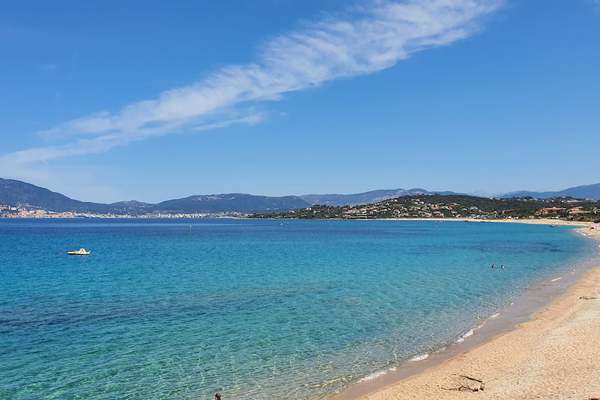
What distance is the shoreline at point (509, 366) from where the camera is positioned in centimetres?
1592

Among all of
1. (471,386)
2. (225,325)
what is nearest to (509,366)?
(471,386)

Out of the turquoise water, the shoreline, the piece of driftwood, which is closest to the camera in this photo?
the shoreline

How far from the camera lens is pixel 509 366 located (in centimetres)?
1888

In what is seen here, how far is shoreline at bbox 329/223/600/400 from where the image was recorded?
52.2ft

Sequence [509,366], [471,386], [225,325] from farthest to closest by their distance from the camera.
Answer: [225,325]
[509,366]
[471,386]

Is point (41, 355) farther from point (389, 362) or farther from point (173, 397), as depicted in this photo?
point (389, 362)

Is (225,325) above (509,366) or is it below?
above

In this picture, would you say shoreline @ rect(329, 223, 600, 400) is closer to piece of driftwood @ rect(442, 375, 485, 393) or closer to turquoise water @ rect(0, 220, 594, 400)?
piece of driftwood @ rect(442, 375, 485, 393)

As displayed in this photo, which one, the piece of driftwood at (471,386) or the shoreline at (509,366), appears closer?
the shoreline at (509,366)

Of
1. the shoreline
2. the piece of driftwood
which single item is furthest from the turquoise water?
the piece of driftwood

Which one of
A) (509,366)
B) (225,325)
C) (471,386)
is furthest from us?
(225,325)

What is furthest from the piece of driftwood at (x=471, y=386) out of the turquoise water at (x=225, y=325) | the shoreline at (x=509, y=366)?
the turquoise water at (x=225, y=325)

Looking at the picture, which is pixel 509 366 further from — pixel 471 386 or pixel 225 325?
pixel 225 325

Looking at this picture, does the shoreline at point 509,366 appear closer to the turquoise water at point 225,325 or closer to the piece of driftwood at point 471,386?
the piece of driftwood at point 471,386
